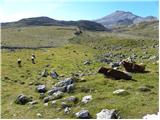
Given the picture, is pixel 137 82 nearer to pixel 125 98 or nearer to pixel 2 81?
pixel 125 98

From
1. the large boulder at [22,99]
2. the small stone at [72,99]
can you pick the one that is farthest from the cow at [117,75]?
the large boulder at [22,99]

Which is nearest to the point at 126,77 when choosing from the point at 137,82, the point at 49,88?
the point at 137,82

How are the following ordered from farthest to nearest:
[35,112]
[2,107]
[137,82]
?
1. [137,82]
2. [2,107]
3. [35,112]

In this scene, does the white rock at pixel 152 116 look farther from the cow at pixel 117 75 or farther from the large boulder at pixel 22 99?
the large boulder at pixel 22 99

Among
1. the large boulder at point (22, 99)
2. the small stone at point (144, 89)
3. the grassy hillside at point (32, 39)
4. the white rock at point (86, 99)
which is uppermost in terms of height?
the small stone at point (144, 89)

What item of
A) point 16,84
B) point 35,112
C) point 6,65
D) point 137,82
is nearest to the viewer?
point 35,112

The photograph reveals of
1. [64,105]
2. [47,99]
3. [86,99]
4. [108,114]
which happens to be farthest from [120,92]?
[47,99]

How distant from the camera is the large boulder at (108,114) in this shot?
2428 centimetres

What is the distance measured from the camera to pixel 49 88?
33.2 m

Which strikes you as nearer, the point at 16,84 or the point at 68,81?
the point at 68,81

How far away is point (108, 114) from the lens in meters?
24.5

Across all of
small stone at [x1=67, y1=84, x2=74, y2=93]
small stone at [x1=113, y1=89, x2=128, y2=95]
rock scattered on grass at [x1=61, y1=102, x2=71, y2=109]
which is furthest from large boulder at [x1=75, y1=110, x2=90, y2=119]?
small stone at [x1=67, y1=84, x2=74, y2=93]

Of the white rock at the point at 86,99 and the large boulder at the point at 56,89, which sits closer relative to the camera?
the white rock at the point at 86,99

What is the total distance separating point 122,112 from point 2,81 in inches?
687
